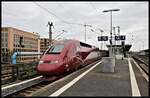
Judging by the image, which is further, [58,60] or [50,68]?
[58,60]

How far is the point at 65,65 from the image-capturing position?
8836mm

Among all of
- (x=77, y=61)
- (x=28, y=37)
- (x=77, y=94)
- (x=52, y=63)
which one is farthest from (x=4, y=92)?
(x=28, y=37)

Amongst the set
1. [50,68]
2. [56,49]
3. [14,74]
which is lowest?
[14,74]

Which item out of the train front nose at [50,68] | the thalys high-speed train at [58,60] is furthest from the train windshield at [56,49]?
the train front nose at [50,68]

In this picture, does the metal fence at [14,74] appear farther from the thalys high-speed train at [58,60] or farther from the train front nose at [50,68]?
the train front nose at [50,68]

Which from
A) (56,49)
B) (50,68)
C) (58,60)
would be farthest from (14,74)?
(58,60)

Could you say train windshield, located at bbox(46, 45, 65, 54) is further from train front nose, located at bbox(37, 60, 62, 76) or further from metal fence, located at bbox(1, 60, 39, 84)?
metal fence, located at bbox(1, 60, 39, 84)

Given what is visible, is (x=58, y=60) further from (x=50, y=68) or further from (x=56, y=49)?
(x=56, y=49)

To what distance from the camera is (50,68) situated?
26.6ft

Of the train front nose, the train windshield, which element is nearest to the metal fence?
the train front nose

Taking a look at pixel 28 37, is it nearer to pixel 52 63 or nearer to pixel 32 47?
pixel 32 47

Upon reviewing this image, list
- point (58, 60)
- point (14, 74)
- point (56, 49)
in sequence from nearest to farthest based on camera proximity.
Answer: point (58, 60), point (56, 49), point (14, 74)

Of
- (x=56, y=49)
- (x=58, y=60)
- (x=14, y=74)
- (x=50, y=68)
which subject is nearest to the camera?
(x=50, y=68)

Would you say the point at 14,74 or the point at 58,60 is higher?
the point at 58,60
